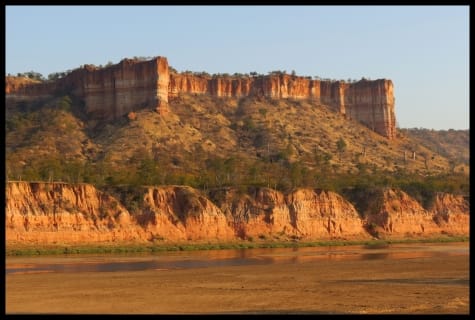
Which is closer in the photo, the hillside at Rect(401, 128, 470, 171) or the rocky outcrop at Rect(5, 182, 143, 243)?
the rocky outcrop at Rect(5, 182, 143, 243)

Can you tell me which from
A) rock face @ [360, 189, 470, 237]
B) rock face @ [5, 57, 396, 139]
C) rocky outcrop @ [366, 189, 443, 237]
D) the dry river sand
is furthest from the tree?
the dry river sand

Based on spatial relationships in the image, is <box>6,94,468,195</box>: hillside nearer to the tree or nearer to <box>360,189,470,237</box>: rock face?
the tree

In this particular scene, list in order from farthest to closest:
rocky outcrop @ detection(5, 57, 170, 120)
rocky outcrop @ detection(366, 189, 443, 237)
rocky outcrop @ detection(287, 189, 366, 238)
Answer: rocky outcrop @ detection(5, 57, 170, 120), rocky outcrop @ detection(366, 189, 443, 237), rocky outcrop @ detection(287, 189, 366, 238)

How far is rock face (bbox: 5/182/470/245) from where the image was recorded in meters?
55.0

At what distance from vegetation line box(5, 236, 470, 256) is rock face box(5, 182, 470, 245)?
116cm

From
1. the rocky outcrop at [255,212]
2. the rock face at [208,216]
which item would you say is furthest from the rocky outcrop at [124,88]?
the rock face at [208,216]

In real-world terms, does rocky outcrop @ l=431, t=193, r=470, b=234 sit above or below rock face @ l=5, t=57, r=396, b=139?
below

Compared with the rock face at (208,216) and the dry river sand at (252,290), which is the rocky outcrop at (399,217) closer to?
the rock face at (208,216)

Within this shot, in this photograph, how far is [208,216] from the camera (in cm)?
6344

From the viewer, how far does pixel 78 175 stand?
67750 mm

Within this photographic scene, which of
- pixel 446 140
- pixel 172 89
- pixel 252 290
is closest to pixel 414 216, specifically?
pixel 172 89

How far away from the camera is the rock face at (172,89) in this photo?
99750mm

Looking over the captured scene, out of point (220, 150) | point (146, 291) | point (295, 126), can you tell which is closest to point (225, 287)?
point (146, 291)

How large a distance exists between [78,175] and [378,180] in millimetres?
32672
